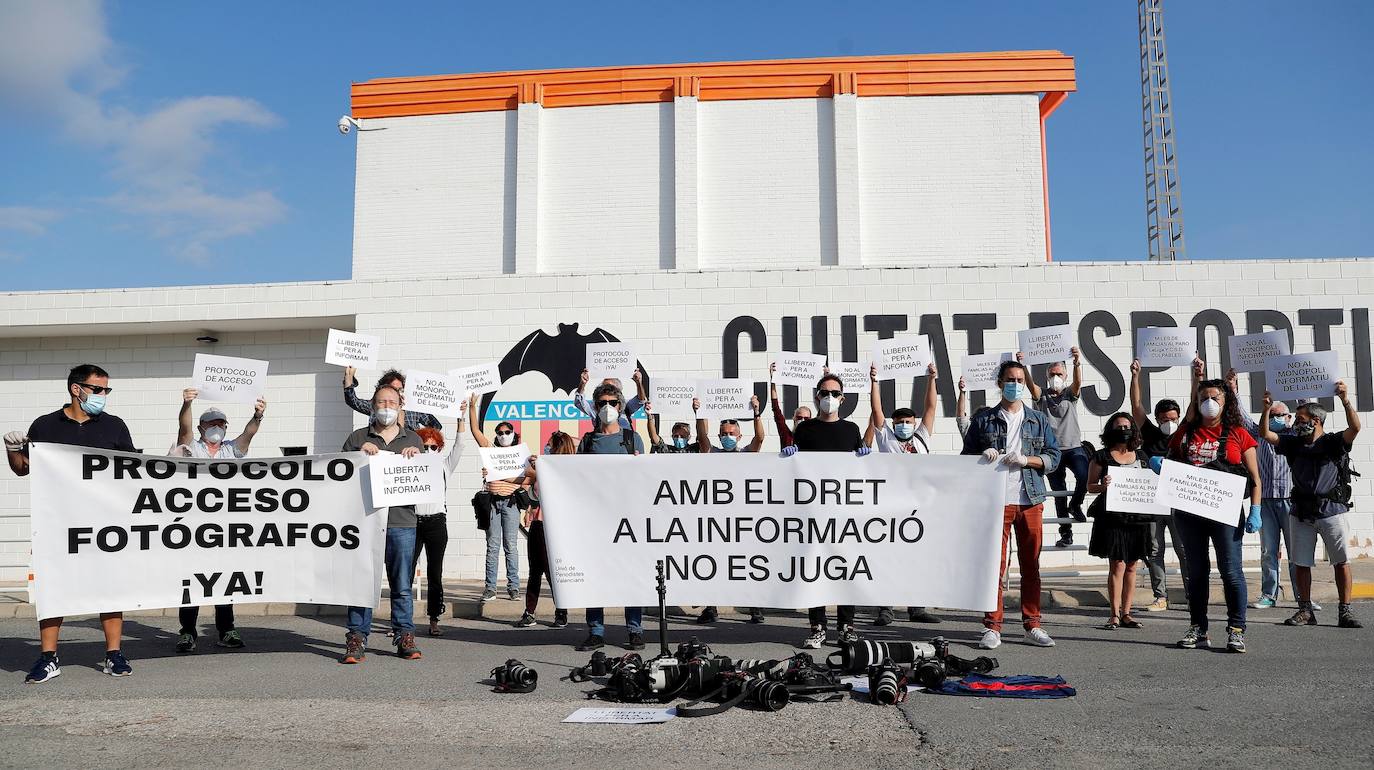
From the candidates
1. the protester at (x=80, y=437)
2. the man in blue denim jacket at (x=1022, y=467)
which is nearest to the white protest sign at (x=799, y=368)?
the man in blue denim jacket at (x=1022, y=467)

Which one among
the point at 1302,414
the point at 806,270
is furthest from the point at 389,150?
the point at 1302,414

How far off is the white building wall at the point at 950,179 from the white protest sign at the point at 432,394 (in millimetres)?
12974

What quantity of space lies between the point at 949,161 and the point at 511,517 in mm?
13504

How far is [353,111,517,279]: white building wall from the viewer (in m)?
21.0

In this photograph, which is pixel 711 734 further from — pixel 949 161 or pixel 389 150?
pixel 389 150

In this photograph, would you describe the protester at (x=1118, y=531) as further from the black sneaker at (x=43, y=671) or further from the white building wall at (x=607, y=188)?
the white building wall at (x=607, y=188)

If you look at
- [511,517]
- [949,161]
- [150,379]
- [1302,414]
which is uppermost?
[949,161]

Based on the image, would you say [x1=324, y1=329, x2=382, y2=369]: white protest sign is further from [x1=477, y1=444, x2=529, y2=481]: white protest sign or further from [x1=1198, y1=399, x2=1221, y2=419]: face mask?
[x1=1198, y1=399, x2=1221, y2=419]: face mask

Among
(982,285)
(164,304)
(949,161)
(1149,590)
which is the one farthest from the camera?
(949,161)

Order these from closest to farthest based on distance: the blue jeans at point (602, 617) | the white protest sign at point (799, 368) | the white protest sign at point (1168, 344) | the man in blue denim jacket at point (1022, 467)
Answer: the man in blue denim jacket at point (1022, 467), the blue jeans at point (602, 617), the white protest sign at point (1168, 344), the white protest sign at point (799, 368)

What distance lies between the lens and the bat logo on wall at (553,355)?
1390cm

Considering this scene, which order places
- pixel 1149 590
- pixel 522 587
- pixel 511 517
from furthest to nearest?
pixel 522 587, pixel 511 517, pixel 1149 590

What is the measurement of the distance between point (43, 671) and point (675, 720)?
13.9ft

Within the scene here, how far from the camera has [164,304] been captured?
1473cm
